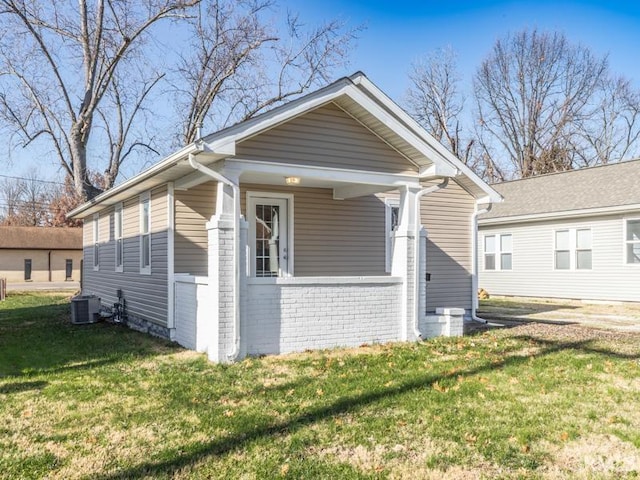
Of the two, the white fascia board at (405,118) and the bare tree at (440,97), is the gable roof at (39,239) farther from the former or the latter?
the white fascia board at (405,118)

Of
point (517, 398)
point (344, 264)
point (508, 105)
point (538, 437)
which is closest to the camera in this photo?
point (538, 437)

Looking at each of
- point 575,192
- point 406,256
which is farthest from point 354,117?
point 575,192

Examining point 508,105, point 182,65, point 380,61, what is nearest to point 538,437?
point 380,61

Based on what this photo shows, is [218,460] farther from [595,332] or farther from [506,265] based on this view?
[506,265]

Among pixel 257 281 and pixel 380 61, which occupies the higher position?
pixel 380 61

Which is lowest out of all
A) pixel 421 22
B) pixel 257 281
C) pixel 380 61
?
pixel 257 281

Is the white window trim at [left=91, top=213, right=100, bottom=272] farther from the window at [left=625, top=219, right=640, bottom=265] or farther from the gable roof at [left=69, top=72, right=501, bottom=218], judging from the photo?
the window at [left=625, top=219, right=640, bottom=265]

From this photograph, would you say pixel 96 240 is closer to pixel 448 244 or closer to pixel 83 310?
pixel 83 310

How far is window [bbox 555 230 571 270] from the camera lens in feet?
54.4

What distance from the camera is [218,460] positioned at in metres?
3.95

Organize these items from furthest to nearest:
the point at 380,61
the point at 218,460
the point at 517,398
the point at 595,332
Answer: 1. the point at 380,61
2. the point at 595,332
3. the point at 517,398
4. the point at 218,460

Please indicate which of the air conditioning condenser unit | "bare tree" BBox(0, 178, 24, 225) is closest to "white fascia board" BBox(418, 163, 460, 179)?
the air conditioning condenser unit

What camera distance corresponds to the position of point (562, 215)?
16266mm

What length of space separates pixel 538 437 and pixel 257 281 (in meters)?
4.21
